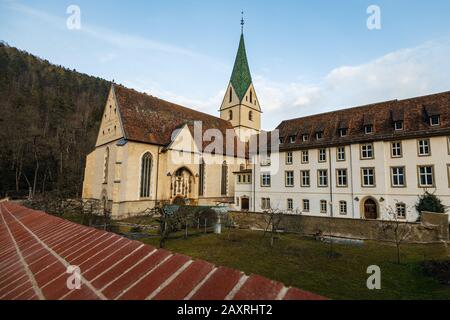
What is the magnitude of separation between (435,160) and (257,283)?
27051 mm

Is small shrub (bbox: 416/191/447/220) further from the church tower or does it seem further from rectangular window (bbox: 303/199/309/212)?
the church tower

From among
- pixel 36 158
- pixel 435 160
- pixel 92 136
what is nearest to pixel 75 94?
pixel 92 136

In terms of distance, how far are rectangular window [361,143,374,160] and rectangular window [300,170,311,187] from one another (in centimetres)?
589

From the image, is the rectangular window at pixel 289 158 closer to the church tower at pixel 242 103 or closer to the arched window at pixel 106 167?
the church tower at pixel 242 103

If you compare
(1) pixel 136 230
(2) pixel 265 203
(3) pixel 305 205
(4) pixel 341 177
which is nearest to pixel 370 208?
(4) pixel 341 177

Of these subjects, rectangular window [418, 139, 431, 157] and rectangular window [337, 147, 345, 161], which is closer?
rectangular window [418, 139, 431, 157]

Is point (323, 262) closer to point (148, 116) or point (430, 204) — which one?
point (430, 204)

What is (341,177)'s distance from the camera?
2628cm

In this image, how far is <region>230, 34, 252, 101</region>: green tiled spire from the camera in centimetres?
5225

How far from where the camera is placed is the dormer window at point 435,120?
73.9 feet

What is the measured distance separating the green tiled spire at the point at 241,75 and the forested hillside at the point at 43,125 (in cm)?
3714

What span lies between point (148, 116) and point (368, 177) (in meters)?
27.0

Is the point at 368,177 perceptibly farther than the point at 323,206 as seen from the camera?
No

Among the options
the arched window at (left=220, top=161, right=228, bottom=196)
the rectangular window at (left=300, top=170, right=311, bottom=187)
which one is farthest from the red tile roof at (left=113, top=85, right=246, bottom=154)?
the rectangular window at (left=300, top=170, right=311, bottom=187)
